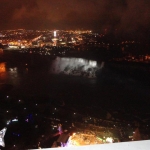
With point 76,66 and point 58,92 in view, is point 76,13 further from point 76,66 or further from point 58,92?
point 58,92

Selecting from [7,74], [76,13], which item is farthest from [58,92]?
[76,13]

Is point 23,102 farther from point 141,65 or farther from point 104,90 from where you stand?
point 141,65

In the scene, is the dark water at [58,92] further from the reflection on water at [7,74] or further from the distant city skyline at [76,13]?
the distant city skyline at [76,13]

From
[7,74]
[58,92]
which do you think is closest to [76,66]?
[58,92]

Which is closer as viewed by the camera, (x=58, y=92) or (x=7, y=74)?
(x=7, y=74)

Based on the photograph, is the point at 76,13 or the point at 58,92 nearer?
the point at 76,13

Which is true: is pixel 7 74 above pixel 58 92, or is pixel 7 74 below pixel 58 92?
above

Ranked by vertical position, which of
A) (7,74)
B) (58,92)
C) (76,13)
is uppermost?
(76,13)

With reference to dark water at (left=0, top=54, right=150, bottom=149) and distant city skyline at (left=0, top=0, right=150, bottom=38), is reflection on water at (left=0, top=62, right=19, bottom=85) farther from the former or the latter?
distant city skyline at (left=0, top=0, right=150, bottom=38)

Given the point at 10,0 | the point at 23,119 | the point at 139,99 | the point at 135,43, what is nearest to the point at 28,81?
the point at 23,119
